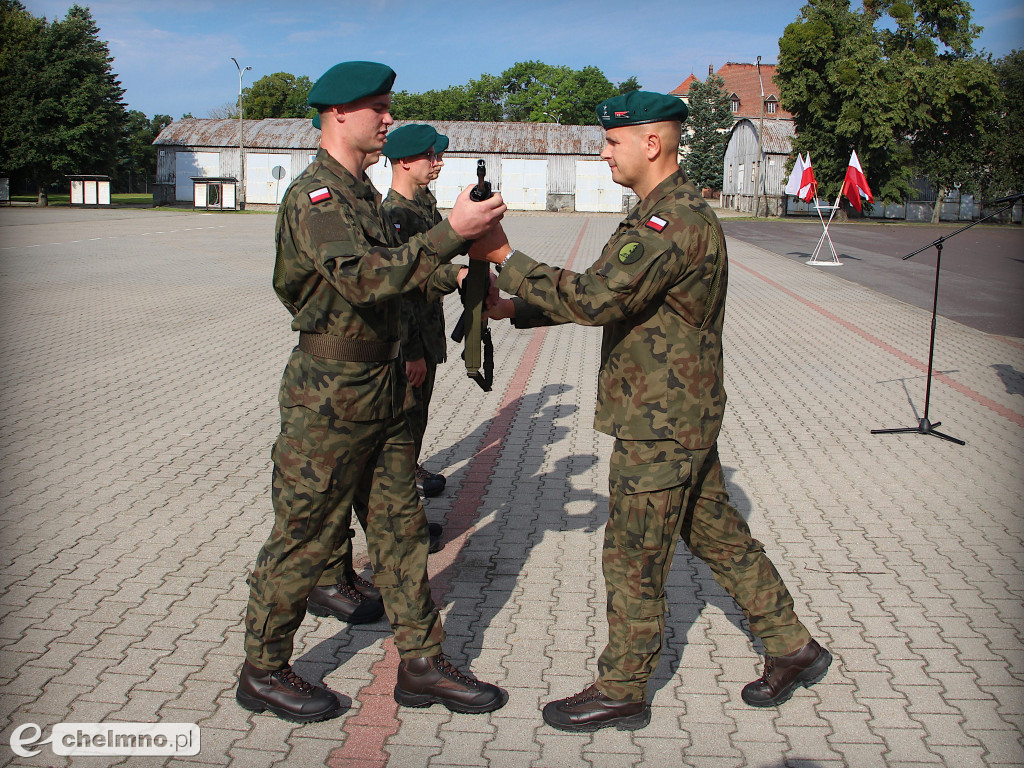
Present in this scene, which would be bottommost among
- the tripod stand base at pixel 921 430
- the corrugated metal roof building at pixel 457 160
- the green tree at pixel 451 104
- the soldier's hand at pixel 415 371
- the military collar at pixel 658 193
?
the tripod stand base at pixel 921 430

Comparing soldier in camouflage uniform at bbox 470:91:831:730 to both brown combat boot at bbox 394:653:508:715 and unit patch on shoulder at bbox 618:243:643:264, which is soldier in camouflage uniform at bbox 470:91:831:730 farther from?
brown combat boot at bbox 394:653:508:715

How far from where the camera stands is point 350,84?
3.01 metres

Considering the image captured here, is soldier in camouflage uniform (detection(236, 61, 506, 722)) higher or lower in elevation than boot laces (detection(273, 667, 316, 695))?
higher

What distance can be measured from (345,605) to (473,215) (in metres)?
2.06

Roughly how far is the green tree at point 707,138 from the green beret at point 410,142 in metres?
64.6

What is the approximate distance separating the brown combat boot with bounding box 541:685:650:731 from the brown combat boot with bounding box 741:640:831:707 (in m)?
0.45

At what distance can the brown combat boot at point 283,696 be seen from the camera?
3.13m

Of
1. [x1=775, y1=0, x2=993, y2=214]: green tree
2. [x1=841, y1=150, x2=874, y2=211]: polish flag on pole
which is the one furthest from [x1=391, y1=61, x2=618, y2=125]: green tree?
[x1=841, y1=150, x2=874, y2=211]: polish flag on pole

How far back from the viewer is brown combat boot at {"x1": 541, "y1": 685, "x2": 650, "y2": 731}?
312 centimetres

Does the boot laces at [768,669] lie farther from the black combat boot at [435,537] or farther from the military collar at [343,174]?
the military collar at [343,174]

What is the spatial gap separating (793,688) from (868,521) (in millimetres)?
2208

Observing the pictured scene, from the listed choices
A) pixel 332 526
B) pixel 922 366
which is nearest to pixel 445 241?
pixel 332 526

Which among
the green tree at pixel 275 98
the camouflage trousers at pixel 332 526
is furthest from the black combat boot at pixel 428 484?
the green tree at pixel 275 98

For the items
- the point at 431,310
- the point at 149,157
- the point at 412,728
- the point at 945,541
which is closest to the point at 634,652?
the point at 412,728
